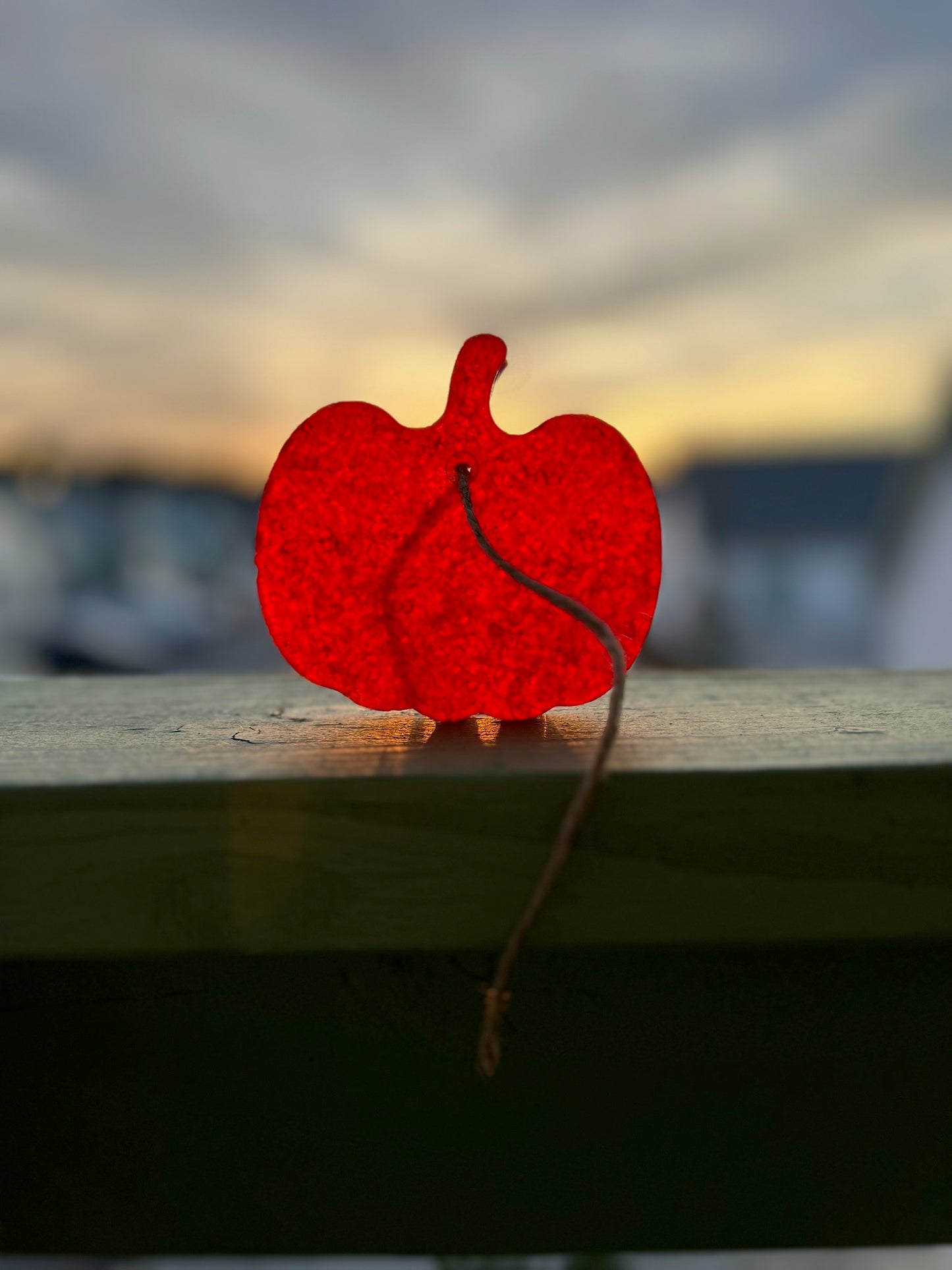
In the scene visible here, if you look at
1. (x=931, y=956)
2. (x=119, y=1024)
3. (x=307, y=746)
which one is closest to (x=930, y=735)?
(x=931, y=956)

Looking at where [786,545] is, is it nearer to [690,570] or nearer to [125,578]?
[690,570]

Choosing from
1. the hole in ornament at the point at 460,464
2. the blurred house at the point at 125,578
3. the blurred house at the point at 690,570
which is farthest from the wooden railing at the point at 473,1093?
the blurred house at the point at 125,578

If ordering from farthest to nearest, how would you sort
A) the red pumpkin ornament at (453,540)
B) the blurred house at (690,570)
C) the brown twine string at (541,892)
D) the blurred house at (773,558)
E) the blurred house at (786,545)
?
the blurred house at (786,545) → the blurred house at (773,558) → the blurred house at (690,570) → the red pumpkin ornament at (453,540) → the brown twine string at (541,892)

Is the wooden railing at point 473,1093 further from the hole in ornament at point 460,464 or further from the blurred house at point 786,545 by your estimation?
the blurred house at point 786,545

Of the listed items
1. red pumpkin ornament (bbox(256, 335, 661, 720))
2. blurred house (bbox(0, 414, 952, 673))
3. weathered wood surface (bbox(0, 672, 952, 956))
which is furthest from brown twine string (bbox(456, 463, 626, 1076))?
blurred house (bbox(0, 414, 952, 673))

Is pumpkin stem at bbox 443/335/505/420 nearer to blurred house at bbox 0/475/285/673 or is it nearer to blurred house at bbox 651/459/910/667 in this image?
blurred house at bbox 0/475/285/673

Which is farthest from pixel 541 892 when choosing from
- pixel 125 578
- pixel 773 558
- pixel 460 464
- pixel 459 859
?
pixel 773 558

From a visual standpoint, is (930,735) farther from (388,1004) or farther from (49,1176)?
(49,1176)
